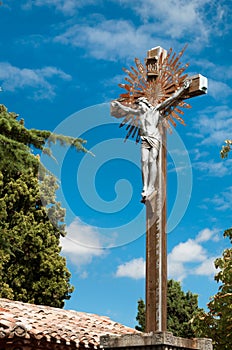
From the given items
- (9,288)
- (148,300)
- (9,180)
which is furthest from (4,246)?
(9,180)

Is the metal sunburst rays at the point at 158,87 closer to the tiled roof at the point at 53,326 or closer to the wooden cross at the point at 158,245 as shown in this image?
the wooden cross at the point at 158,245

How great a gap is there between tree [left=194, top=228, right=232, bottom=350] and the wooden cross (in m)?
8.19

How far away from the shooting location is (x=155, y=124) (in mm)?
6812

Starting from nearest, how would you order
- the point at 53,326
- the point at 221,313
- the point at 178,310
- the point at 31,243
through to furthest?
the point at 53,326 < the point at 221,313 < the point at 31,243 < the point at 178,310

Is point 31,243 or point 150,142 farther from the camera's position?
point 31,243

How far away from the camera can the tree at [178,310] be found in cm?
2338

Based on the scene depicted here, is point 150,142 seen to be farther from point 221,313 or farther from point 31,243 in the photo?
point 31,243

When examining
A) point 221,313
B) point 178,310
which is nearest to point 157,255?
point 221,313

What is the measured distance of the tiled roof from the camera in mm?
8922

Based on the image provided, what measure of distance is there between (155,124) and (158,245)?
1.45 meters

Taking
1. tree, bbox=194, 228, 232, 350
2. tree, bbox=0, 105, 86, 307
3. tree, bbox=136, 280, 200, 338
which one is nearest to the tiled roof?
tree, bbox=194, 228, 232, 350

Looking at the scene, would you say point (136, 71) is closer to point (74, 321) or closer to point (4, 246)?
point (4, 246)

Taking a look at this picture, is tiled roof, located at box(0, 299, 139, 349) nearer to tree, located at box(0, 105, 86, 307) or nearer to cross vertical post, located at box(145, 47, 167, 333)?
cross vertical post, located at box(145, 47, 167, 333)

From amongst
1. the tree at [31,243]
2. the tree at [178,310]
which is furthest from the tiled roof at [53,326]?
the tree at [178,310]
